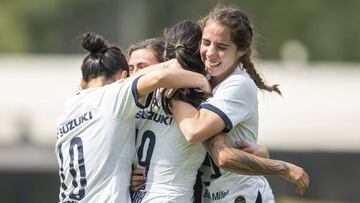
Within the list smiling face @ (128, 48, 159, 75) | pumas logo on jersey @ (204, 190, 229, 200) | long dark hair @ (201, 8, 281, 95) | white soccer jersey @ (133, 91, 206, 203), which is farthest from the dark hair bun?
pumas logo on jersey @ (204, 190, 229, 200)

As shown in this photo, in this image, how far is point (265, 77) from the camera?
84.7 ft

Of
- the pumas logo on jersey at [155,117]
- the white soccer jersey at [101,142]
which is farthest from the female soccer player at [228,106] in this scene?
the white soccer jersey at [101,142]

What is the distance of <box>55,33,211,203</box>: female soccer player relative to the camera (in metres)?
8.36

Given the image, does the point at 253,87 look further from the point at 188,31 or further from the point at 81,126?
the point at 81,126

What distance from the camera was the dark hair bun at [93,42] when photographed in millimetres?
8773

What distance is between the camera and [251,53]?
8648 millimetres

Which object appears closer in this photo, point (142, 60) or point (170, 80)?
point (170, 80)

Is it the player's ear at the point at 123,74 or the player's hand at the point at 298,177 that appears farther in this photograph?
the player's ear at the point at 123,74

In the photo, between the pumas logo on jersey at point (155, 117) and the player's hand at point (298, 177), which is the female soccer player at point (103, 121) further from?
the player's hand at point (298, 177)

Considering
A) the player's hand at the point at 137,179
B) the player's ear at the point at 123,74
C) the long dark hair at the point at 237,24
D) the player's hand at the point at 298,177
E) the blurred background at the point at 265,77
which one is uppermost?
the long dark hair at the point at 237,24

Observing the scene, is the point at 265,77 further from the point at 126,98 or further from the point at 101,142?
the point at 126,98

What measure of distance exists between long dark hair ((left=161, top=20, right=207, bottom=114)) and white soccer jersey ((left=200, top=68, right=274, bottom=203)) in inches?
4.2

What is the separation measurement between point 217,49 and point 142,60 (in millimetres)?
777

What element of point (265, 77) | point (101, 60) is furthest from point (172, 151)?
point (265, 77)
